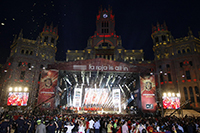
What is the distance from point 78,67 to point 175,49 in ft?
104

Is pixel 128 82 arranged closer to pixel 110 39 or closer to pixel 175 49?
pixel 175 49

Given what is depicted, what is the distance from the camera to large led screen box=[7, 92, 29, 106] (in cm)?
2935

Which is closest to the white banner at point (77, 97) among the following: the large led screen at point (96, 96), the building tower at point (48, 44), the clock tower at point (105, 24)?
the large led screen at point (96, 96)

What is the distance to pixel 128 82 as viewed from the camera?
31938 mm

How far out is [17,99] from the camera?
29.9 metres

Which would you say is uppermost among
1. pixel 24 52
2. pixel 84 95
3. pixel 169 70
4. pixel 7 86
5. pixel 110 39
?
pixel 110 39

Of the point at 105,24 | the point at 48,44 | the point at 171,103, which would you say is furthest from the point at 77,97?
the point at 105,24

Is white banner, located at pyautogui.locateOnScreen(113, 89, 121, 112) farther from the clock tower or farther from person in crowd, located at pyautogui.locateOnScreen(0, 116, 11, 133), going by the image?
the clock tower

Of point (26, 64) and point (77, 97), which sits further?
point (26, 64)

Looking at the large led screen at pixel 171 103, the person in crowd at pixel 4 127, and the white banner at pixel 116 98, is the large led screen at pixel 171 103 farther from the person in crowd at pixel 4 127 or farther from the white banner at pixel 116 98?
the person in crowd at pixel 4 127

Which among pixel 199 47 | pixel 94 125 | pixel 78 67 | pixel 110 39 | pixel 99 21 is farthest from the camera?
pixel 99 21

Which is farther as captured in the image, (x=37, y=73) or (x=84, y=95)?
(x=37, y=73)

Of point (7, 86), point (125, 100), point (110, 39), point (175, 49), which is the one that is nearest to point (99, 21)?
point (110, 39)

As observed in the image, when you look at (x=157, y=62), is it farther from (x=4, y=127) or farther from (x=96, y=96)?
(x=4, y=127)
